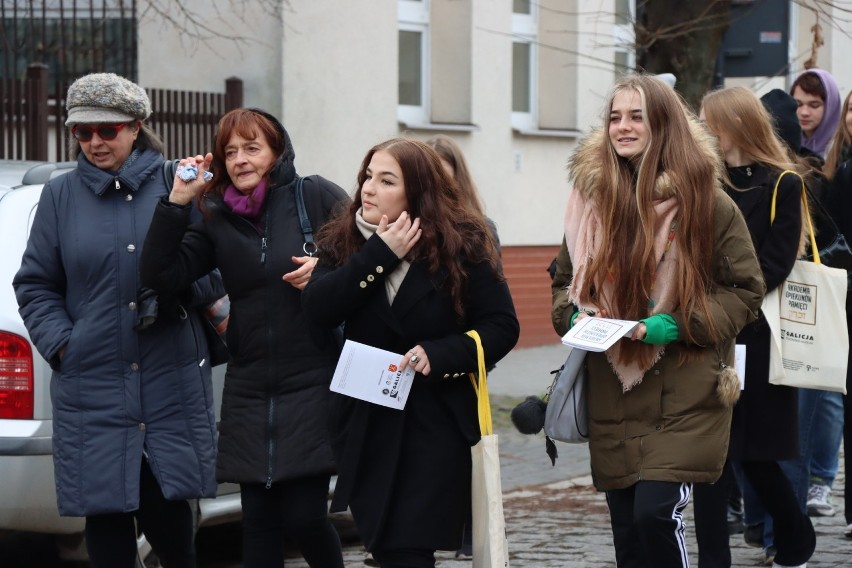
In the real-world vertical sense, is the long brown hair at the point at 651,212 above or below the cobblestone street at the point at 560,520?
above

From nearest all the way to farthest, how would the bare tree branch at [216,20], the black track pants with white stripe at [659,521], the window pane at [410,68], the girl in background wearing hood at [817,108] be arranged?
1. the black track pants with white stripe at [659,521]
2. the girl in background wearing hood at [817,108]
3. the bare tree branch at [216,20]
4. the window pane at [410,68]

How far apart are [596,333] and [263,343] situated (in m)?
1.08

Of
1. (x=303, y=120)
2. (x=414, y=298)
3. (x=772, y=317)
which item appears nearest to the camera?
(x=414, y=298)

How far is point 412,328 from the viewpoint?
15.2 feet

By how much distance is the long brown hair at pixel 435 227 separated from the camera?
15.2 feet

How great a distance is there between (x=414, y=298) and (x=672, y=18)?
489 cm

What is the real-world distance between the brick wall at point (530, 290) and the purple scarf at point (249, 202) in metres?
10.9

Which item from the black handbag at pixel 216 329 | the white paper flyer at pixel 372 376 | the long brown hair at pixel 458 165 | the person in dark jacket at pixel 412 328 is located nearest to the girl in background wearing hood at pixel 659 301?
the person in dark jacket at pixel 412 328

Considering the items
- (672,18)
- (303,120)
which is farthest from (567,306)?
(303,120)

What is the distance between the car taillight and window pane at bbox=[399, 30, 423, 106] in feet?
33.2

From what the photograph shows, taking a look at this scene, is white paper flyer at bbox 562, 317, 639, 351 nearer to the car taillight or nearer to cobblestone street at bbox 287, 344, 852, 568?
the car taillight

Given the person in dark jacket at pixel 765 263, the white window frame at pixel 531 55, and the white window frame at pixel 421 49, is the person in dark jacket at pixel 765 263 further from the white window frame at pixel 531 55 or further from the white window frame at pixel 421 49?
the white window frame at pixel 531 55

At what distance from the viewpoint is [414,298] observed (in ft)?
15.2

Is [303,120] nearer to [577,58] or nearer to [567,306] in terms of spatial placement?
[577,58]
